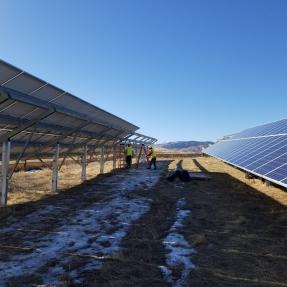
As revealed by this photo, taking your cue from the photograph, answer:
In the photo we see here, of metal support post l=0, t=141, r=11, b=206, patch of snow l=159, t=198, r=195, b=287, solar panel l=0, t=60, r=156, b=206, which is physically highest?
solar panel l=0, t=60, r=156, b=206

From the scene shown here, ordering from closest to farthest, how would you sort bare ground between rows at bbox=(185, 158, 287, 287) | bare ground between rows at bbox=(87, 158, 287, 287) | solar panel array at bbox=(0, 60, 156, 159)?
bare ground between rows at bbox=(87, 158, 287, 287) < bare ground between rows at bbox=(185, 158, 287, 287) < solar panel array at bbox=(0, 60, 156, 159)

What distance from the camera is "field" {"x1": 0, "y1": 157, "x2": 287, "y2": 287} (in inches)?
261

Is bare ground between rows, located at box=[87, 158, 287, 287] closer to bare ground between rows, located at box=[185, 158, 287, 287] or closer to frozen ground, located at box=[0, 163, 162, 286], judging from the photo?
bare ground between rows, located at box=[185, 158, 287, 287]

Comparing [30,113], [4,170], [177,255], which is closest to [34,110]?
[30,113]

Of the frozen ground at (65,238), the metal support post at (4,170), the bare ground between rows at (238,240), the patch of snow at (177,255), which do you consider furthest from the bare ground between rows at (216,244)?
the metal support post at (4,170)

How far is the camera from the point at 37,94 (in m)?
12.7

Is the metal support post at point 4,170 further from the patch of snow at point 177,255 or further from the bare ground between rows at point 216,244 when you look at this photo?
the patch of snow at point 177,255

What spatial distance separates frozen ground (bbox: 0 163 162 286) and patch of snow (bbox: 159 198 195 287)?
1.15 meters

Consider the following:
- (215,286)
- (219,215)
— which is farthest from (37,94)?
(215,286)

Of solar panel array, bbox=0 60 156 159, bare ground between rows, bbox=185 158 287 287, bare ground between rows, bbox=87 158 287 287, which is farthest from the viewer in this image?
solar panel array, bbox=0 60 156 159

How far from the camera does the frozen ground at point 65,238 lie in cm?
679

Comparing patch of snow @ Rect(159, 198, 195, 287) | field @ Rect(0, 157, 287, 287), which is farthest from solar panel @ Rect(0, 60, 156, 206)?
patch of snow @ Rect(159, 198, 195, 287)

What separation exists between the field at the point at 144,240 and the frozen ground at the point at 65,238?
0.06ft

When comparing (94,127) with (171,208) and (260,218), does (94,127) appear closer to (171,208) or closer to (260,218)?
(171,208)
